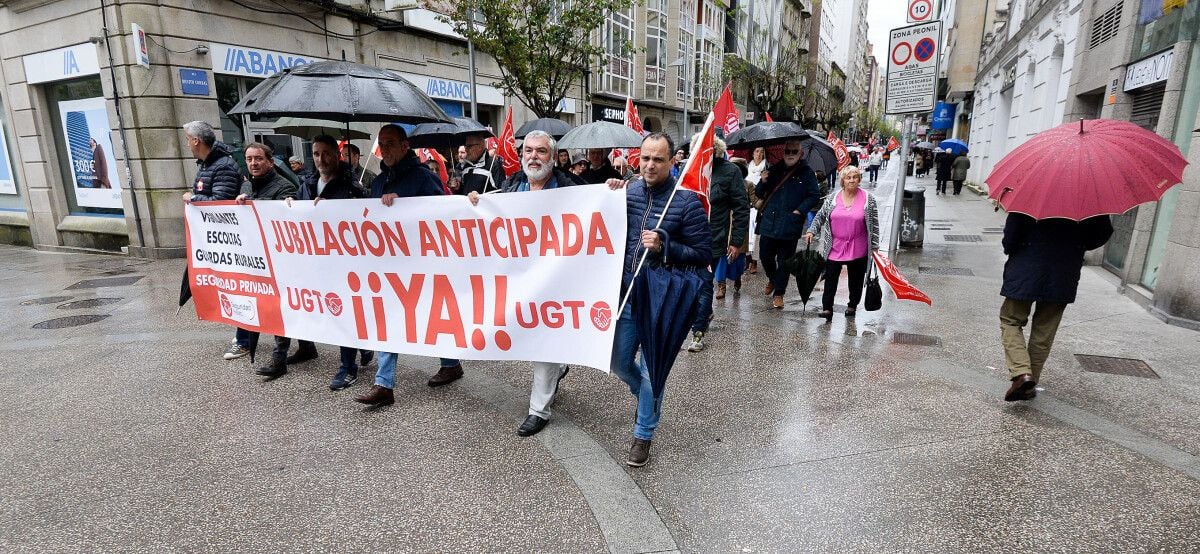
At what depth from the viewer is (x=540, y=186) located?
3.81m

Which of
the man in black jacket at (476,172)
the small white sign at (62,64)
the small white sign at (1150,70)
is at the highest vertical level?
the small white sign at (62,64)

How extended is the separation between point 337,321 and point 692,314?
2537 mm

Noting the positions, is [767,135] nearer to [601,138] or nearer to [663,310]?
[601,138]

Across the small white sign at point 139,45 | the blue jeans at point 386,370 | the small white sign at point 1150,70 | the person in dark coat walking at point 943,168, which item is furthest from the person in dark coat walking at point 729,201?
the person in dark coat walking at point 943,168

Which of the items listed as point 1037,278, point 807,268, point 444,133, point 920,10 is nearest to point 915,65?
point 920,10

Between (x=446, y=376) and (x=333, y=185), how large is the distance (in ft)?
5.20

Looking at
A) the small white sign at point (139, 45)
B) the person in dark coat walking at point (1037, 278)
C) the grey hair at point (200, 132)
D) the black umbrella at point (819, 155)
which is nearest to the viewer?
the person in dark coat walking at point (1037, 278)

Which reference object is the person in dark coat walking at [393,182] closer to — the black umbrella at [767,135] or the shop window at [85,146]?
the black umbrella at [767,135]

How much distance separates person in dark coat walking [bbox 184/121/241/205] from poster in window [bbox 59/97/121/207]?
8.40 m

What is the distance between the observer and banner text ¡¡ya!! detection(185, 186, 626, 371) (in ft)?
11.2

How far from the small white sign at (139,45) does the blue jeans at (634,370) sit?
1050 cm

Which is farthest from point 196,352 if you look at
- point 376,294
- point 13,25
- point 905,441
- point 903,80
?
point 13,25

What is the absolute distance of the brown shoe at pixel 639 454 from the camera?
3.43 m

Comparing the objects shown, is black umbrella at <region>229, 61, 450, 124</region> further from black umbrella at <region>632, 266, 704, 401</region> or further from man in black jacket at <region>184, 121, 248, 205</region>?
black umbrella at <region>632, 266, 704, 401</region>
